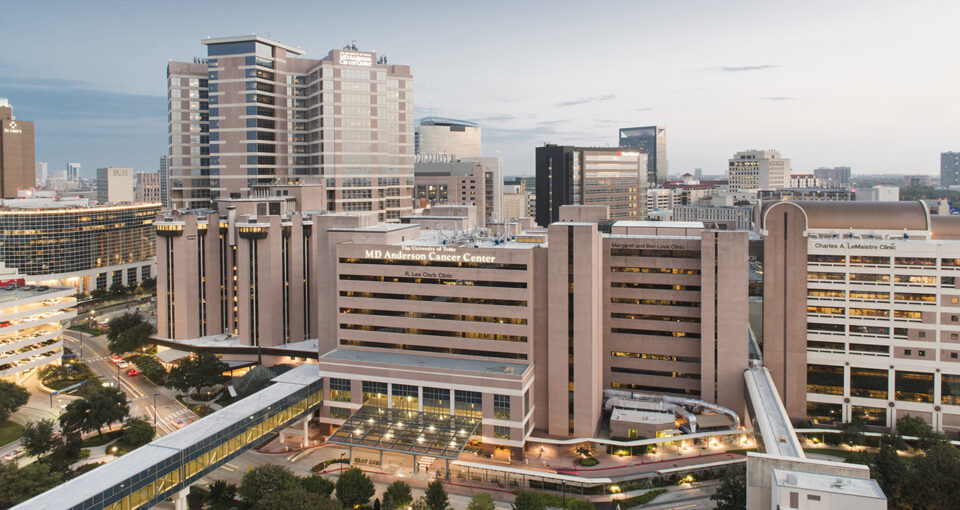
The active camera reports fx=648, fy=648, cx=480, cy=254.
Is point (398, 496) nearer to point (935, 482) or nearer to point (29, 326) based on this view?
point (935, 482)

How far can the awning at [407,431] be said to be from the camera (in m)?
83.4

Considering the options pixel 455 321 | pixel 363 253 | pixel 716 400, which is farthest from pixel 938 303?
pixel 363 253

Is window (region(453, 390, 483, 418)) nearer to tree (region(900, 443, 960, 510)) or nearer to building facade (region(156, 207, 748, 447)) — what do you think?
building facade (region(156, 207, 748, 447))

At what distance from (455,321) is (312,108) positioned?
9106cm

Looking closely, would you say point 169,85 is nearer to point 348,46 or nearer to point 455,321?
point 348,46

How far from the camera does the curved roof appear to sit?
331 feet

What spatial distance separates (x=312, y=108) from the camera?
165m

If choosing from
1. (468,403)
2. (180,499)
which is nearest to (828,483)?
(468,403)

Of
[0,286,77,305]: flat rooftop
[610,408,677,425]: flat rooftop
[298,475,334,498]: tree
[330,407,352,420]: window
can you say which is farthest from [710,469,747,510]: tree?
[0,286,77,305]: flat rooftop

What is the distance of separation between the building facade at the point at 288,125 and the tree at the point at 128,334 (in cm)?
3585

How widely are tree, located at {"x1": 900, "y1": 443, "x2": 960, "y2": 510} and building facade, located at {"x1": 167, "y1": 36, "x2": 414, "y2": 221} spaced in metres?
127

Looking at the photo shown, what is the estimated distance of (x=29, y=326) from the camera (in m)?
118

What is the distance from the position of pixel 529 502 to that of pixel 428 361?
30.8m

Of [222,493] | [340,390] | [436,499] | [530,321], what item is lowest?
[222,493]
